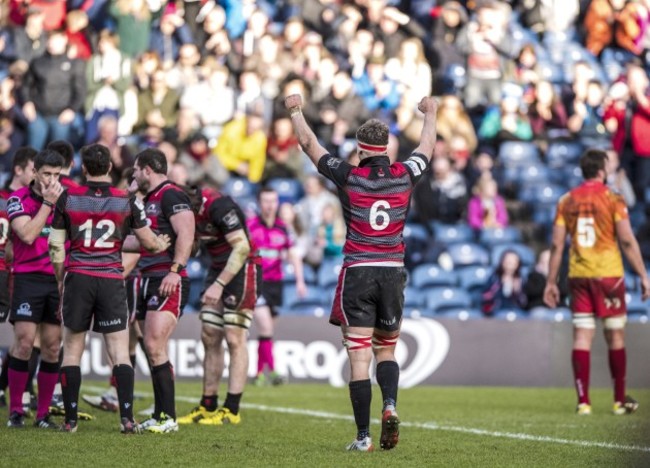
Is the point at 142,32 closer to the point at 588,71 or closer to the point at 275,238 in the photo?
the point at 275,238

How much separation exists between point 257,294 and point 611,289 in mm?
3655

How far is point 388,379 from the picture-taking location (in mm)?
9086

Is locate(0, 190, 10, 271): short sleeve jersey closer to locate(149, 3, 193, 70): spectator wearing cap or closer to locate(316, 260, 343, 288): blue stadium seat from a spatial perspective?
locate(316, 260, 343, 288): blue stadium seat

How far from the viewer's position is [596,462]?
865 cm

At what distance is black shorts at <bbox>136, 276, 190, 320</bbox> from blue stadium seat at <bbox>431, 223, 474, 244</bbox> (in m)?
9.23

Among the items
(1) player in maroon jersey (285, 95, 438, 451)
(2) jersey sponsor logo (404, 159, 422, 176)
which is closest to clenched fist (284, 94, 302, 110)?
(1) player in maroon jersey (285, 95, 438, 451)

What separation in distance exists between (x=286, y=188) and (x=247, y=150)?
0.81 metres

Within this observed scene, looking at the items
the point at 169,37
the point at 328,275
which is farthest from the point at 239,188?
the point at 169,37

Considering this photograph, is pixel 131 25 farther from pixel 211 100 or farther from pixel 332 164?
pixel 332 164

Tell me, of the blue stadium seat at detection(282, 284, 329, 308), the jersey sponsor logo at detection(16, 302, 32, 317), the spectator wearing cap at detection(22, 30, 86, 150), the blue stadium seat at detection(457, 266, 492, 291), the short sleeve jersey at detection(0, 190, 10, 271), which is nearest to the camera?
the jersey sponsor logo at detection(16, 302, 32, 317)

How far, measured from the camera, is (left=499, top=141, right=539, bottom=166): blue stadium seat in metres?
21.4

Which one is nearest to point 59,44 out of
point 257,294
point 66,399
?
point 257,294

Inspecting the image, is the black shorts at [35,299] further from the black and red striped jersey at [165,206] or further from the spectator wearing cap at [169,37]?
the spectator wearing cap at [169,37]

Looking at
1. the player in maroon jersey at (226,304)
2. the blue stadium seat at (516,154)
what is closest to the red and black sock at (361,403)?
the player in maroon jersey at (226,304)
